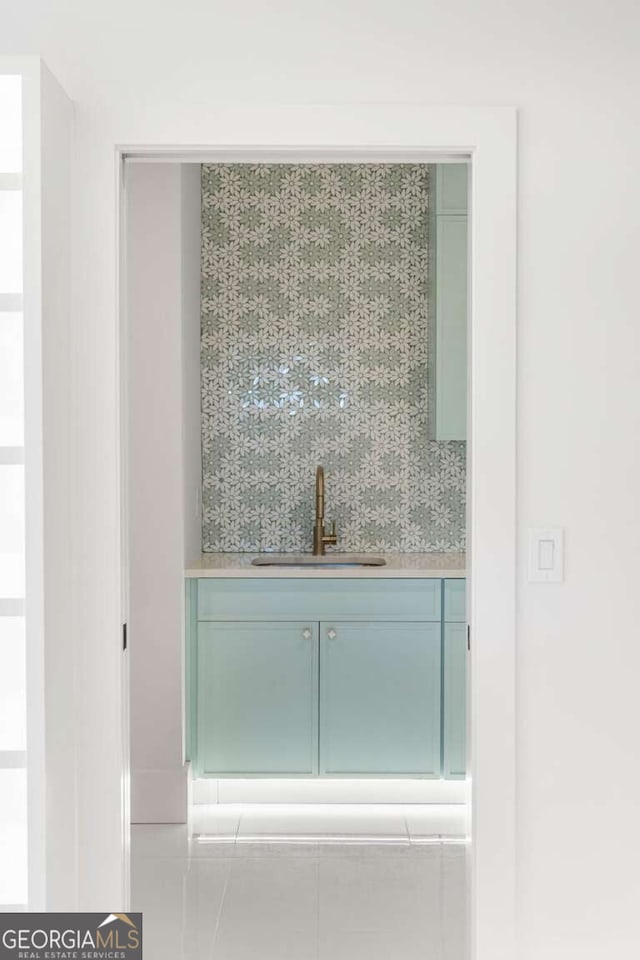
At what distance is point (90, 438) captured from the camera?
6.87 ft

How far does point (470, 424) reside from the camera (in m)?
2.15

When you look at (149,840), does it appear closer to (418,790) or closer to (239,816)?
(239,816)

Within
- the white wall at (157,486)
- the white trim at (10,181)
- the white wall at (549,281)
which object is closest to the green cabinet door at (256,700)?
the white wall at (157,486)

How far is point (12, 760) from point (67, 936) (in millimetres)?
442

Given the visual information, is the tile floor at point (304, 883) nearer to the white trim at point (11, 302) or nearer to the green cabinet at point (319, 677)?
the green cabinet at point (319, 677)

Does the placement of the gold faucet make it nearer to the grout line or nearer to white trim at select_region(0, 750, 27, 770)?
the grout line

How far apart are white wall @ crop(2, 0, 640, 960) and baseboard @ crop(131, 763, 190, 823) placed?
1483 millimetres

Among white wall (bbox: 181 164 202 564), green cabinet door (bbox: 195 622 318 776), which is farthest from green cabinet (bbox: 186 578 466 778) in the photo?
Result: white wall (bbox: 181 164 202 564)

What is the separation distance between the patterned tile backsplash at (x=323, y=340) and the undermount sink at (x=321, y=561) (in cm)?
26

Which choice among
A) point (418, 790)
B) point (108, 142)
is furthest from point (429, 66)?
point (418, 790)

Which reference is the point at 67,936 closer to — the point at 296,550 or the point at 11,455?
the point at 11,455

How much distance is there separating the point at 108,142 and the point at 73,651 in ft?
3.69

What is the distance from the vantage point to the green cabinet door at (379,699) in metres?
3.64

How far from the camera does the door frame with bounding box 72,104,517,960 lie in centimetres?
208
